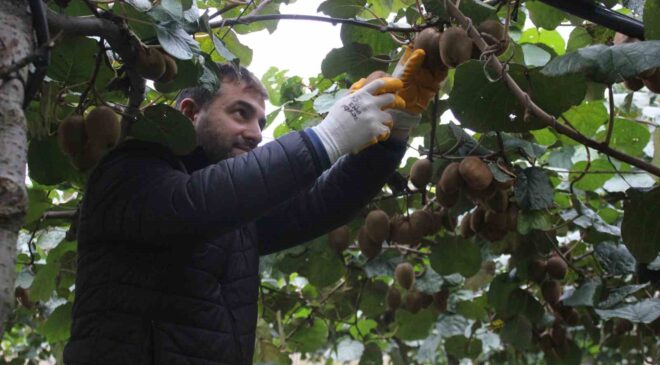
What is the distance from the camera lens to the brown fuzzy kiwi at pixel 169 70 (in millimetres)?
1346

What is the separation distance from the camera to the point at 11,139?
90 cm

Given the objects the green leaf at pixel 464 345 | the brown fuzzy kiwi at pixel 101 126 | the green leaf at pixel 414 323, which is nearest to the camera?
the brown fuzzy kiwi at pixel 101 126

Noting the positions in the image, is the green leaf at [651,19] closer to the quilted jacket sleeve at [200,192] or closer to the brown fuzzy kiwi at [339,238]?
the quilted jacket sleeve at [200,192]

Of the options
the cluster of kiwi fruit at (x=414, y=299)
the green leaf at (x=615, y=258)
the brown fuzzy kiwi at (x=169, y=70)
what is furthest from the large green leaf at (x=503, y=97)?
the cluster of kiwi fruit at (x=414, y=299)

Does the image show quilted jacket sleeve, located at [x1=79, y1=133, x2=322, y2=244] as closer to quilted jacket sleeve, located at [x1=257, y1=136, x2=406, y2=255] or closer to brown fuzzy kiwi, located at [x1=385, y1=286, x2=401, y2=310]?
quilted jacket sleeve, located at [x1=257, y1=136, x2=406, y2=255]

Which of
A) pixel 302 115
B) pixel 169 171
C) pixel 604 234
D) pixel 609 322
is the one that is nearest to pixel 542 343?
pixel 609 322

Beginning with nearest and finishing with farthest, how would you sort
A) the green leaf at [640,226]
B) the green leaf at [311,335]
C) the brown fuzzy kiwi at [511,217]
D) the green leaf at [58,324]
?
the green leaf at [640,226] → the brown fuzzy kiwi at [511,217] → the green leaf at [58,324] → the green leaf at [311,335]

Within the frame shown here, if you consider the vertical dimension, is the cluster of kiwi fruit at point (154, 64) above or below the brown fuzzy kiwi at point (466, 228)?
above

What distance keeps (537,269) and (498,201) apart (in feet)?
1.84

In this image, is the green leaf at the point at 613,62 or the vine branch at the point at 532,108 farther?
the vine branch at the point at 532,108

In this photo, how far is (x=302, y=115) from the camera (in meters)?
2.35

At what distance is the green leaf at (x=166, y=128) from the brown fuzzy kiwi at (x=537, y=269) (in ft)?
4.12

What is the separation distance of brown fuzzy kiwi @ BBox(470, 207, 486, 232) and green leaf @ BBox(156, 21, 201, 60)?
3.20 ft

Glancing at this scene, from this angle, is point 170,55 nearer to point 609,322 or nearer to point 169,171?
point 169,171
